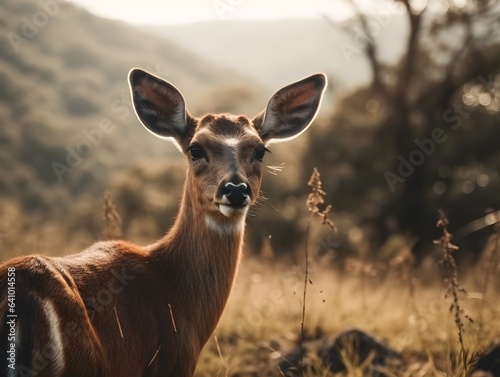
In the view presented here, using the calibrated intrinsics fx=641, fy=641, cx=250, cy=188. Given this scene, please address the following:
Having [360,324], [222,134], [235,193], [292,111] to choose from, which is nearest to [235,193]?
[235,193]

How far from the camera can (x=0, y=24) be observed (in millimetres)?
36344

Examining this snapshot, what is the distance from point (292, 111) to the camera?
599 cm

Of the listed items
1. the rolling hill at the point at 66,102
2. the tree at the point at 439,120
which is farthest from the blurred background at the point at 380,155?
the rolling hill at the point at 66,102

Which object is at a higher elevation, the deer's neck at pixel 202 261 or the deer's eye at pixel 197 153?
the deer's eye at pixel 197 153

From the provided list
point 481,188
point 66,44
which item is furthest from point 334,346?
point 66,44

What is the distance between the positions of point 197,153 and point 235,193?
76 centimetres

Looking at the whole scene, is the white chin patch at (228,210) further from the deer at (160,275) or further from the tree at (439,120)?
the tree at (439,120)

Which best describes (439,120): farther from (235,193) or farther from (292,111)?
(235,193)

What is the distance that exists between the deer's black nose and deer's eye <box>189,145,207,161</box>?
0.61m

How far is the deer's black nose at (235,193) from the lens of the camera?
181 inches

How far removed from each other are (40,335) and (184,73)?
99742 mm

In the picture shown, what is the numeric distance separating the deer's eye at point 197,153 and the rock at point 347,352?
2.20m

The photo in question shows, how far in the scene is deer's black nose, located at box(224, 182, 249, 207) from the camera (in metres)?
4.59

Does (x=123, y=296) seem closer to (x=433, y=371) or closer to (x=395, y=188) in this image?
(x=433, y=371)
